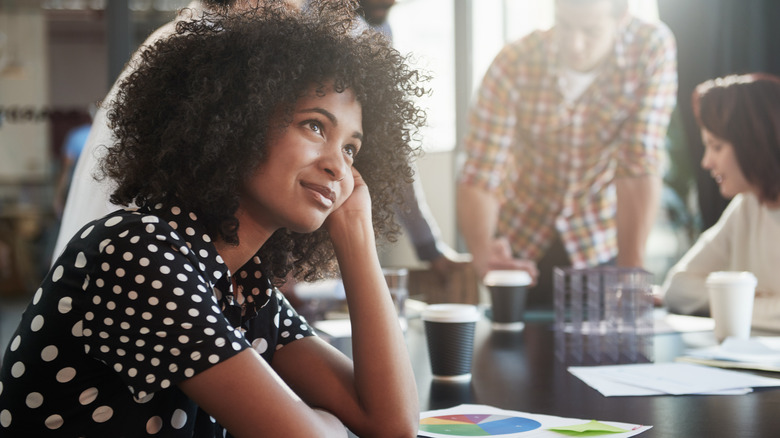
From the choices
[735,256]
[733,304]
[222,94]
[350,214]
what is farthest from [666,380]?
[735,256]

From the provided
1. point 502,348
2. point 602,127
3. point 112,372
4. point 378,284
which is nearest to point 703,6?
point 602,127

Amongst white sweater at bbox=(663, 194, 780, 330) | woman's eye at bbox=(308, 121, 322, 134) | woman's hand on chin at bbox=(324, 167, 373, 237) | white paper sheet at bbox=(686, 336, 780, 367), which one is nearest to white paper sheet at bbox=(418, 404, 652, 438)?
woman's hand on chin at bbox=(324, 167, 373, 237)

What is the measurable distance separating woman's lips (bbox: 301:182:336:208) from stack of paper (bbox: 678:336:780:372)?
2.50 feet

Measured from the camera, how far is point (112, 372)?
2.88ft

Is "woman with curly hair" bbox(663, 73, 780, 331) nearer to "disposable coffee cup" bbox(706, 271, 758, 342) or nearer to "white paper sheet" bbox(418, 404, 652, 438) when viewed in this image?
"disposable coffee cup" bbox(706, 271, 758, 342)

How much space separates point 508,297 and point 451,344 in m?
0.59

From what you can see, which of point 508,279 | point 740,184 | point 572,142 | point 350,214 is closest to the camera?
point 350,214

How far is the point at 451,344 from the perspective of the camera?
1276 millimetres

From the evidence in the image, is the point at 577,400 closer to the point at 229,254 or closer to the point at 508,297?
the point at 229,254

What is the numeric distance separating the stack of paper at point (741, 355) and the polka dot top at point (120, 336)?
0.89 meters

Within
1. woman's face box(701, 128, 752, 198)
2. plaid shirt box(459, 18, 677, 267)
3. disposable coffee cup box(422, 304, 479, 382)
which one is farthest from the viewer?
plaid shirt box(459, 18, 677, 267)

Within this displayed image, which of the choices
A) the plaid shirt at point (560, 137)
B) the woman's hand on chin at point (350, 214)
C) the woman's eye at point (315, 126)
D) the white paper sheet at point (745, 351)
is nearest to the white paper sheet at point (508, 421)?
the woman's hand on chin at point (350, 214)

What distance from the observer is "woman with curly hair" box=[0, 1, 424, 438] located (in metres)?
0.83

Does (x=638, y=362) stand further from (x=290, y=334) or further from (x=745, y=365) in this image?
(x=290, y=334)
